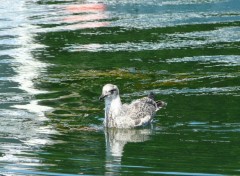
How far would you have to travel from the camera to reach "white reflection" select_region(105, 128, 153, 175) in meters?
16.0

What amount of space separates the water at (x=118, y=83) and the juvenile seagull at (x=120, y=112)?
0.61ft

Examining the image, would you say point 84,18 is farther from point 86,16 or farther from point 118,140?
point 118,140

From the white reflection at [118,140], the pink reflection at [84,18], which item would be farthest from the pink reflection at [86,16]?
the white reflection at [118,140]

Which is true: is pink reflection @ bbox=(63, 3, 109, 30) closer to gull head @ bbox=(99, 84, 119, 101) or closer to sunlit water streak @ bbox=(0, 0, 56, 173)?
sunlit water streak @ bbox=(0, 0, 56, 173)

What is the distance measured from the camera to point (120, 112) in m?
19.6

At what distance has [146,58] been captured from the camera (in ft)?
91.1

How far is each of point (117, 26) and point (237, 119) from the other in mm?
14956

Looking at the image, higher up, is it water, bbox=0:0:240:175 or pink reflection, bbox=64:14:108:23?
water, bbox=0:0:240:175

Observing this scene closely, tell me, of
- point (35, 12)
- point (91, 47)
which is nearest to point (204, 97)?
point (91, 47)

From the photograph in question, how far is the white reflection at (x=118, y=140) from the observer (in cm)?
1603

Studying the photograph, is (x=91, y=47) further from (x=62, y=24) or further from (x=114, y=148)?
(x=114, y=148)

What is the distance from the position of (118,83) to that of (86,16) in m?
13.1

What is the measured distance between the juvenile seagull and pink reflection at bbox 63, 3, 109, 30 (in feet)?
47.2

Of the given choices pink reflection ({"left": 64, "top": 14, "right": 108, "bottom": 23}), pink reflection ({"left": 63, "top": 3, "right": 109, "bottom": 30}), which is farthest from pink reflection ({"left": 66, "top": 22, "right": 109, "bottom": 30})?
pink reflection ({"left": 64, "top": 14, "right": 108, "bottom": 23})
